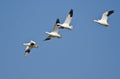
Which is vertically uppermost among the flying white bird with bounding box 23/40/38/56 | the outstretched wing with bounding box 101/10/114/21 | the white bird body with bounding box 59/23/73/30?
the outstretched wing with bounding box 101/10/114/21

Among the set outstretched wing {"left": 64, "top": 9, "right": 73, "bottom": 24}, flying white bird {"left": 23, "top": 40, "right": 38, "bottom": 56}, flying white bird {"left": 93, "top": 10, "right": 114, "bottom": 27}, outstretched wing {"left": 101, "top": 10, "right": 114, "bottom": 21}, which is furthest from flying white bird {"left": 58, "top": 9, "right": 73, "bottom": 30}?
flying white bird {"left": 23, "top": 40, "right": 38, "bottom": 56}

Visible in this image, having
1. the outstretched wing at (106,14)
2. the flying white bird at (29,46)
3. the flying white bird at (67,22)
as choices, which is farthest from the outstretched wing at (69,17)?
the flying white bird at (29,46)

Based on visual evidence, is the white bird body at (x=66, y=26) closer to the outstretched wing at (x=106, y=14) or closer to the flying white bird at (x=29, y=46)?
the outstretched wing at (x=106, y=14)

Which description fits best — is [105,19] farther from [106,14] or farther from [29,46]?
[29,46]

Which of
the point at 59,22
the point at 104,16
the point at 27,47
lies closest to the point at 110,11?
the point at 104,16

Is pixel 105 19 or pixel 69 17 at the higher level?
pixel 69 17

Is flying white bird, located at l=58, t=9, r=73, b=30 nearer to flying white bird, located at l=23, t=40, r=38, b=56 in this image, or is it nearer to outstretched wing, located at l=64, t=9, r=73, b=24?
outstretched wing, located at l=64, t=9, r=73, b=24

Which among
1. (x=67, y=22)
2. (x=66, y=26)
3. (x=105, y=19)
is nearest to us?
(x=105, y=19)

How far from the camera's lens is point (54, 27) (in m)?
101

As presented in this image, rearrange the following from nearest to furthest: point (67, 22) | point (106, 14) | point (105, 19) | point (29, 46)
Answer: point (105, 19) → point (106, 14) → point (67, 22) → point (29, 46)

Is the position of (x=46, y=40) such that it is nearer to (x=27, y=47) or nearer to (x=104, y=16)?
(x=27, y=47)

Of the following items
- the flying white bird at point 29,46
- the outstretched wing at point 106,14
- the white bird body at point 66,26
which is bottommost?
the flying white bird at point 29,46

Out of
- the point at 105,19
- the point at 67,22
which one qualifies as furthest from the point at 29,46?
the point at 105,19

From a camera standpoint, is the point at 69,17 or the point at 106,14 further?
the point at 69,17
